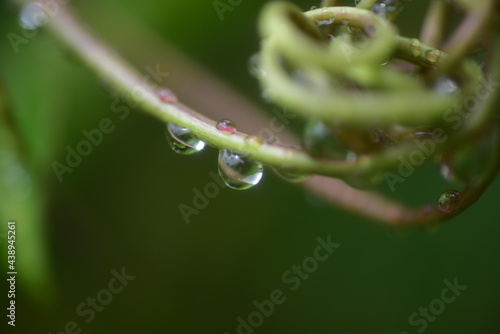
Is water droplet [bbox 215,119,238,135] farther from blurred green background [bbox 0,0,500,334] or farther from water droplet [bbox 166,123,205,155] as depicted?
blurred green background [bbox 0,0,500,334]

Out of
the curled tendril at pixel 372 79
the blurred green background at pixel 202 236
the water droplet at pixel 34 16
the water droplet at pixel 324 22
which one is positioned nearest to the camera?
the curled tendril at pixel 372 79

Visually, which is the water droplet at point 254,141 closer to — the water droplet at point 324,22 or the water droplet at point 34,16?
the water droplet at point 324,22

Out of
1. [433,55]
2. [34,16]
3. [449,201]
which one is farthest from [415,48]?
[34,16]

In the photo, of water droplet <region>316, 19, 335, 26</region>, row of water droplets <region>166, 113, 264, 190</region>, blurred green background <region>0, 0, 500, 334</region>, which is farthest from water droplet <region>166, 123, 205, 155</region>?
blurred green background <region>0, 0, 500, 334</region>

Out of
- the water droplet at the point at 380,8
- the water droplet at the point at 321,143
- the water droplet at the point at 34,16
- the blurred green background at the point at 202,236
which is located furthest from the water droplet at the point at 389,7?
the blurred green background at the point at 202,236

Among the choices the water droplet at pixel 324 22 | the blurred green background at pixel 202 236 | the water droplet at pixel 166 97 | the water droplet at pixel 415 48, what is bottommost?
the blurred green background at pixel 202 236

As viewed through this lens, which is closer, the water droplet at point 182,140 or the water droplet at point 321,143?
the water droplet at point 321,143

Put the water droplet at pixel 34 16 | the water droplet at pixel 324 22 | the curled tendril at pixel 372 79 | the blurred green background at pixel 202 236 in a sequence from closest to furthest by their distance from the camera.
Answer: the curled tendril at pixel 372 79
the water droplet at pixel 324 22
the water droplet at pixel 34 16
the blurred green background at pixel 202 236
